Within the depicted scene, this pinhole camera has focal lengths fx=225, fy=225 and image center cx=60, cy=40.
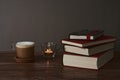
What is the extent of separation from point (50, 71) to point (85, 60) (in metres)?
0.16

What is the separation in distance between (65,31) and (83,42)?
13.0 inches

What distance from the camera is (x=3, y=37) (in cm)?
129

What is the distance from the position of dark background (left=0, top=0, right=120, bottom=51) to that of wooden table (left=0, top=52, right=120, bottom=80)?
7.9 inches

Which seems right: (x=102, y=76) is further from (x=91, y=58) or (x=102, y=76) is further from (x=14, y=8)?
(x=14, y=8)

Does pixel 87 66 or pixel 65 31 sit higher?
pixel 65 31

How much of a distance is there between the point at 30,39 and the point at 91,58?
46 cm

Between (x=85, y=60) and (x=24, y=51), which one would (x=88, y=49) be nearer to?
(x=85, y=60)

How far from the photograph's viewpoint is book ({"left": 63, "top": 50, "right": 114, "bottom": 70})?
3.21 ft

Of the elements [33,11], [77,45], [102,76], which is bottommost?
[102,76]

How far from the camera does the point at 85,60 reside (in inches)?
38.9

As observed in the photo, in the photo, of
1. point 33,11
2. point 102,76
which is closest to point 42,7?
point 33,11

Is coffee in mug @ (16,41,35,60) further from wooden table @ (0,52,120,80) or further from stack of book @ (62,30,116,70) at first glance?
stack of book @ (62,30,116,70)

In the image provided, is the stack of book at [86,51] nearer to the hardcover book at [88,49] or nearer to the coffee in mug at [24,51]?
the hardcover book at [88,49]

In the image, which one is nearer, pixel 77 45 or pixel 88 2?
pixel 77 45
